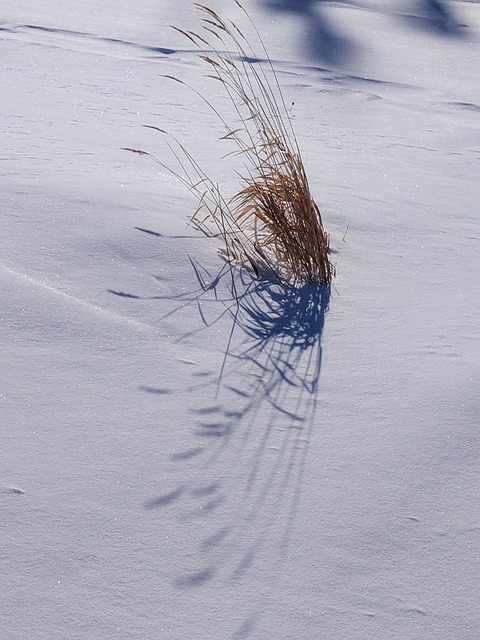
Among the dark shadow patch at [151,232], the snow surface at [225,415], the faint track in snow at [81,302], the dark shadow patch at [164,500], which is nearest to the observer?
the snow surface at [225,415]

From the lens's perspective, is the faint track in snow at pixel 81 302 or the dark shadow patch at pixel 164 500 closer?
the dark shadow patch at pixel 164 500

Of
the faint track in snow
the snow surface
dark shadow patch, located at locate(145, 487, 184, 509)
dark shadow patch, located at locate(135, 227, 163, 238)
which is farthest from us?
dark shadow patch, located at locate(135, 227, 163, 238)

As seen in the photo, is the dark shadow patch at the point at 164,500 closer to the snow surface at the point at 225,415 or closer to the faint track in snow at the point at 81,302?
the snow surface at the point at 225,415

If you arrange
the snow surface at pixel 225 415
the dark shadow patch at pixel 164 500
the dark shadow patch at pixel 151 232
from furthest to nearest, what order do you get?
1. the dark shadow patch at pixel 151 232
2. the dark shadow patch at pixel 164 500
3. the snow surface at pixel 225 415

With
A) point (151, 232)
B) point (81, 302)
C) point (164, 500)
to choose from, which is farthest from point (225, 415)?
point (151, 232)

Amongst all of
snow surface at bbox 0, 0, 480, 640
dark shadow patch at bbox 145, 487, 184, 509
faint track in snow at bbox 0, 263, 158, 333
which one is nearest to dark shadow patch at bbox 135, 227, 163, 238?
snow surface at bbox 0, 0, 480, 640

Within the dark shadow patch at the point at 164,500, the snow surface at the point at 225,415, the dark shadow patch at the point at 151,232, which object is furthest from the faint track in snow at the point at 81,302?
the dark shadow patch at the point at 164,500

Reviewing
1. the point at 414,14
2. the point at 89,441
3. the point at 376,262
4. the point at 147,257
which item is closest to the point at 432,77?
the point at 414,14

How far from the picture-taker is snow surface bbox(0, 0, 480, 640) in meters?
1.34

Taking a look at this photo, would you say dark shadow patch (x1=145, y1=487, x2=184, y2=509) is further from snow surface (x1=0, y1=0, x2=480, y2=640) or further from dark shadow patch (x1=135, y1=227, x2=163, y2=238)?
dark shadow patch (x1=135, y1=227, x2=163, y2=238)

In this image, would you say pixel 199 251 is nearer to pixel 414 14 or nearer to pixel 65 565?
pixel 65 565

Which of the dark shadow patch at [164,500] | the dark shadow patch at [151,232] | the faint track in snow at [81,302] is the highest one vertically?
the dark shadow patch at [151,232]

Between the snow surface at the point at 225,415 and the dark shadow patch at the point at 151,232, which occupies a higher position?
the dark shadow patch at the point at 151,232

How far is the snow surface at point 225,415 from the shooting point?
1340 mm
